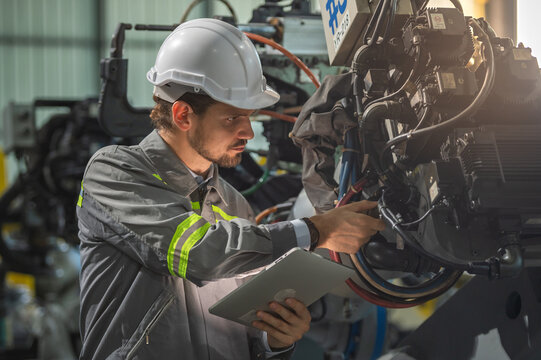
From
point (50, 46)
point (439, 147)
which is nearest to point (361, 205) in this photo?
point (439, 147)

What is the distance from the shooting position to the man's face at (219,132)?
1.98m

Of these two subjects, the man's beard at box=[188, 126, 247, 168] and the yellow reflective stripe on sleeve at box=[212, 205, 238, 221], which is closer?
the man's beard at box=[188, 126, 247, 168]

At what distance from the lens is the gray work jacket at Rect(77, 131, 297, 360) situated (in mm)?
1723

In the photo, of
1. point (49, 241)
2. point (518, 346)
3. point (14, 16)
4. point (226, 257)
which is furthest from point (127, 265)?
point (14, 16)

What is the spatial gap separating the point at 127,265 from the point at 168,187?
0.75 feet

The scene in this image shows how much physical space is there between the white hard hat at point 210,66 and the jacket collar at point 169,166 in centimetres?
14

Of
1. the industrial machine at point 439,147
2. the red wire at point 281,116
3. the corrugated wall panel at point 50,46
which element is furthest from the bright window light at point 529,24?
the corrugated wall panel at point 50,46

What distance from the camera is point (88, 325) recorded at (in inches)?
73.9

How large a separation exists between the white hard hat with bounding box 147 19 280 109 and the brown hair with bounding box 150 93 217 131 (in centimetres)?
2

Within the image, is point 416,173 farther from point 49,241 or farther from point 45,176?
point 49,241

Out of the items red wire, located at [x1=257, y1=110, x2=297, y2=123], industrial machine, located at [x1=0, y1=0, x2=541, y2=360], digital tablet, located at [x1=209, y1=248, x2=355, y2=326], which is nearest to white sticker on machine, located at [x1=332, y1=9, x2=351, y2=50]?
industrial machine, located at [x1=0, y1=0, x2=541, y2=360]

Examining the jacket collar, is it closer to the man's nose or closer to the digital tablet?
the man's nose

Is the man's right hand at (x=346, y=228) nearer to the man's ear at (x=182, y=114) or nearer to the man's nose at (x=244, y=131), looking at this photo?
the man's nose at (x=244, y=131)

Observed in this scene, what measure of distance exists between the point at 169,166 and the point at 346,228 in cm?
53
